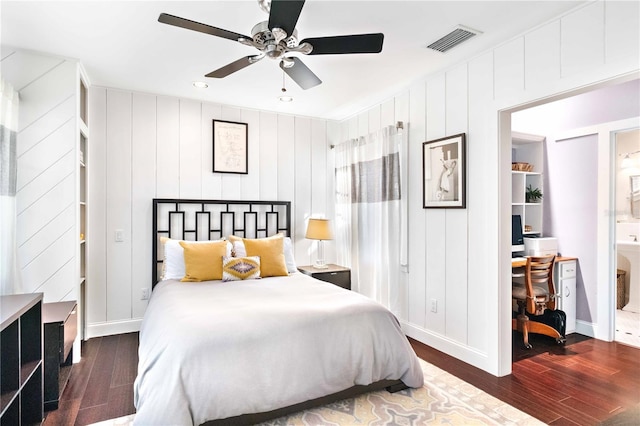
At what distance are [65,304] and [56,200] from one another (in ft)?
2.90

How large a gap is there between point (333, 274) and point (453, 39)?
2.75 metres

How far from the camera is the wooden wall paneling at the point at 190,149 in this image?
13.6 feet

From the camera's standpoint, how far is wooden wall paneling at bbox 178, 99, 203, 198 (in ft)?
13.6

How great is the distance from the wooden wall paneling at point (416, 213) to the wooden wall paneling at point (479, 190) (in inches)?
22.5

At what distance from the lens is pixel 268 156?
464 centimetres

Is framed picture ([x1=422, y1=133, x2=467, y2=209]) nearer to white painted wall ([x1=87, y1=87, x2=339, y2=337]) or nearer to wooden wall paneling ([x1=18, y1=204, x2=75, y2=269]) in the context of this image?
white painted wall ([x1=87, y1=87, x2=339, y2=337])

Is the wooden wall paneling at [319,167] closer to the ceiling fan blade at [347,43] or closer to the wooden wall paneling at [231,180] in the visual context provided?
the wooden wall paneling at [231,180]

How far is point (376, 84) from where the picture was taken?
3.68 meters

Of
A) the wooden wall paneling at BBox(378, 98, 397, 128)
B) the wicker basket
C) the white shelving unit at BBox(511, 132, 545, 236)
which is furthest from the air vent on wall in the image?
the wicker basket

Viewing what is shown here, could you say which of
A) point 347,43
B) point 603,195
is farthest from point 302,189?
point 603,195

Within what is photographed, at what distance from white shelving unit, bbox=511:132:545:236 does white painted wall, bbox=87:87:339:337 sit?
2.91 meters

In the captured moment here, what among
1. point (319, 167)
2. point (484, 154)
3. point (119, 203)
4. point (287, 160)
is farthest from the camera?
point (319, 167)

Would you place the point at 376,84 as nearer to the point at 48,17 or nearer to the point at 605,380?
the point at 48,17

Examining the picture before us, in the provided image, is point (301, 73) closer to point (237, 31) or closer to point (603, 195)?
point (237, 31)
